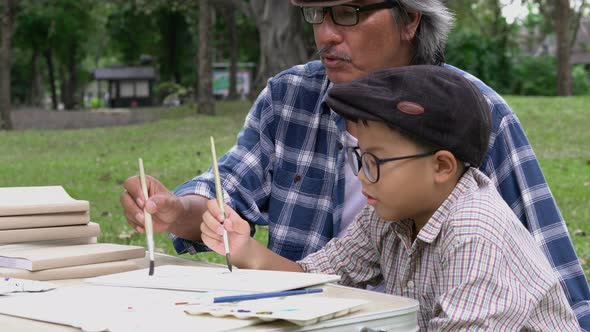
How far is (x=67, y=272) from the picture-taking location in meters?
2.13

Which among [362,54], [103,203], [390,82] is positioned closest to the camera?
[390,82]

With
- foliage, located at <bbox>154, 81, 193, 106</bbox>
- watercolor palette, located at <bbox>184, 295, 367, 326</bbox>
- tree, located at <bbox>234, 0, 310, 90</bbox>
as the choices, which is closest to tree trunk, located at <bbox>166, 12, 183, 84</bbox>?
foliage, located at <bbox>154, 81, 193, 106</bbox>

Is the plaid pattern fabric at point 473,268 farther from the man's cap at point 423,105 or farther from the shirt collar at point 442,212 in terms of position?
the man's cap at point 423,105

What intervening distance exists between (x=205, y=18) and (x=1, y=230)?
20736mm

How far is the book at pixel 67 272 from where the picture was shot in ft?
6.89

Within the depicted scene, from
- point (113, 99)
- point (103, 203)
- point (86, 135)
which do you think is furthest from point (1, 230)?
point (113, 99)

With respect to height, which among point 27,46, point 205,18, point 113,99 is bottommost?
point 113,99

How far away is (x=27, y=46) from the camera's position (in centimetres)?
4269

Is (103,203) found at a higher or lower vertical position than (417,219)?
lower

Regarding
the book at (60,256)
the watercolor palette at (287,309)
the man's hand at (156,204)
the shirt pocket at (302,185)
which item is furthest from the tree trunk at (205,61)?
the watercolor palette at (287,309)

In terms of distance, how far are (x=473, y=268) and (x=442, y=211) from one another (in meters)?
0.19

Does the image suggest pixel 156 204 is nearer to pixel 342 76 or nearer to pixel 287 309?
pixel 342 76

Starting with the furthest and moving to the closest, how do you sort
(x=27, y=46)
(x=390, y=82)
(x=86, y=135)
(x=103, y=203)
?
(x=27, y=46) < (x=86, y=135) < (x=103, y=203) < (x=390, y=82)

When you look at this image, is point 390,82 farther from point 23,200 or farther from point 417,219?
point 23,200
